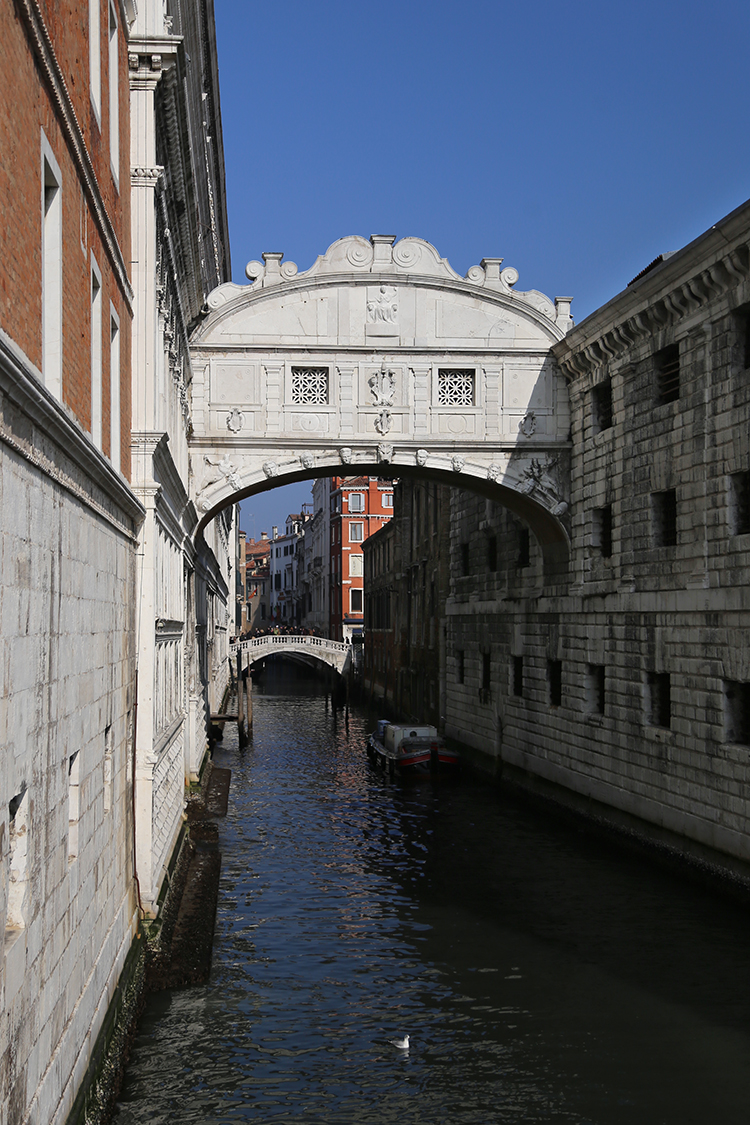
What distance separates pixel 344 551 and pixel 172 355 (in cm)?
4576

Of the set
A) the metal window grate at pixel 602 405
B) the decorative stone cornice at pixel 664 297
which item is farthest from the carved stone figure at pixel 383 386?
the metal window grate at pixel 602 405

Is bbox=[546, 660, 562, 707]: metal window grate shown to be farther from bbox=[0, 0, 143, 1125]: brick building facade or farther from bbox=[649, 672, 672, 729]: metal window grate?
bbox=[0, 0, 143, 1125]: brick building facade

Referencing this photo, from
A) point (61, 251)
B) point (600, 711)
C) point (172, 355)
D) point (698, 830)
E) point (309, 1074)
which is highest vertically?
point (172, 355)

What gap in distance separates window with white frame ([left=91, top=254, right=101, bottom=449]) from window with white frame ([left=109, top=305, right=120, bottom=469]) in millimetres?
754

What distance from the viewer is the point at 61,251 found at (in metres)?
6.05

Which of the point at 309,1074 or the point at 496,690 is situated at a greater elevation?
the point at 496,690

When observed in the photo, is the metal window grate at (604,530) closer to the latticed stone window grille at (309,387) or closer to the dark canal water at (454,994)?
the dark canal water at (454,994)

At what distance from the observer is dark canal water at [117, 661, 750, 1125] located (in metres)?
7.96

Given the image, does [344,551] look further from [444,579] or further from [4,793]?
[4,793]

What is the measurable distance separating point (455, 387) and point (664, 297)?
14.2ft

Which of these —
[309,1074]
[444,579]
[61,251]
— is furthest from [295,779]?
[61,251]

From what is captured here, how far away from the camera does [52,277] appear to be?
588cm

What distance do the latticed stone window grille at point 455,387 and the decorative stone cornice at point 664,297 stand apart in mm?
1504

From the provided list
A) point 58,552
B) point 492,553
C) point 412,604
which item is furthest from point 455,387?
point 412,604
